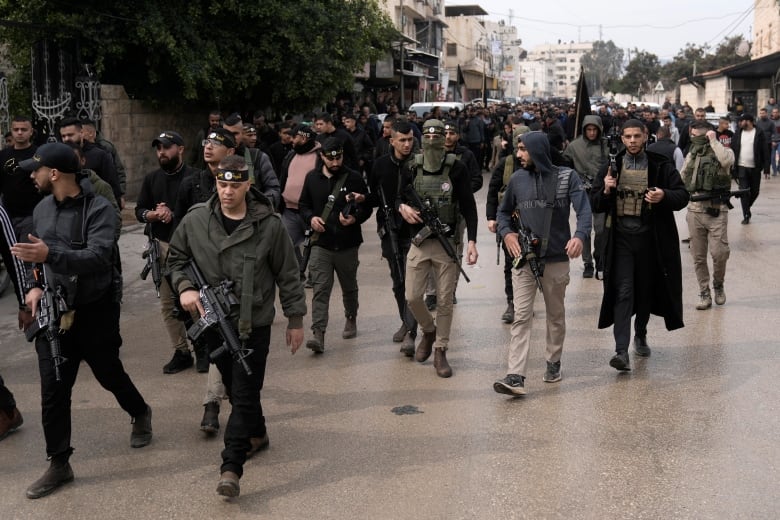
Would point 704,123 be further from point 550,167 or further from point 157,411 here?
point 157,411

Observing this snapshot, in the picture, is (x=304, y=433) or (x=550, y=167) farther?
(x=550, y=167)

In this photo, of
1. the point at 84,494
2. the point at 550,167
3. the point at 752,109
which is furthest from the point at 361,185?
the point at 752,109

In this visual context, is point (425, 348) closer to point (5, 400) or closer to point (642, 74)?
point (5, 400)

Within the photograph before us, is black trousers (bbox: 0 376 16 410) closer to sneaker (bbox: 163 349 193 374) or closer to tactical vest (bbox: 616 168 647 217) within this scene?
sneaker (bbox: 163 349 193 374)

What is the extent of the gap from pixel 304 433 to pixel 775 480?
261 cm

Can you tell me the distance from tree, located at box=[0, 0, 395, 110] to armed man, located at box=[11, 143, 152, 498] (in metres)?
10.7

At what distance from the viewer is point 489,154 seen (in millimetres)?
29844

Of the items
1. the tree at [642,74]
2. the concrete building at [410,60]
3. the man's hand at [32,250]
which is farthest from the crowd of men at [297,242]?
the tree at [642,74]

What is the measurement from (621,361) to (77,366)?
377 cm

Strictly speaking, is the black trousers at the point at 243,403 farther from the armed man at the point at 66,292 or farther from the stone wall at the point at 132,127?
the stone wall at the point at 132,127

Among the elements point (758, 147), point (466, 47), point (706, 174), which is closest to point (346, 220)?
point (706, 174)

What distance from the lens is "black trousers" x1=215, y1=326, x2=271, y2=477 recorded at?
490 cm

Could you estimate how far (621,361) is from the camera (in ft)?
23.3

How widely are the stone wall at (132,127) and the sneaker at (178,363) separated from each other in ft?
33.8
